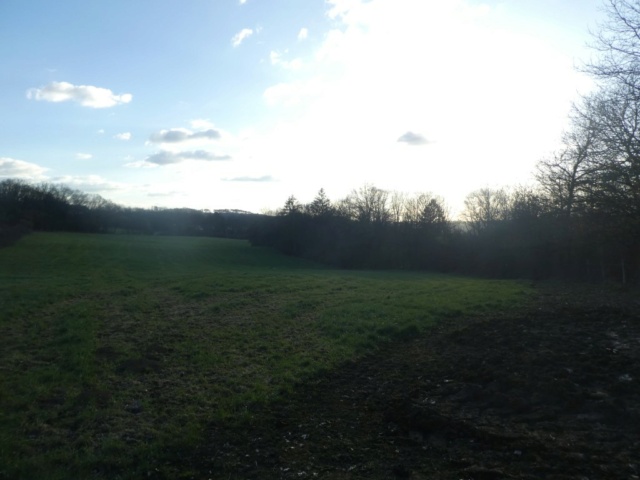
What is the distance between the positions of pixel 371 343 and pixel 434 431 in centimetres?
659

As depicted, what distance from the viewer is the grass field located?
718cm

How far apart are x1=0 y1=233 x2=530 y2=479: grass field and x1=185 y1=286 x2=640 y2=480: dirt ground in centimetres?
79

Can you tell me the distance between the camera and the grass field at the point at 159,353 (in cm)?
718

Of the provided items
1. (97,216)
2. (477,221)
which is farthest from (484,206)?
(97,216)

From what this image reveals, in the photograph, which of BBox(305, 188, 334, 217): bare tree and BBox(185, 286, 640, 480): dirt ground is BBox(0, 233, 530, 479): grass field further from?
BBox(305, 188, 334, 217): bare tree

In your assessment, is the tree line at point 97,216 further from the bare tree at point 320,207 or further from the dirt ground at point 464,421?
the dirt ground at point 464,421

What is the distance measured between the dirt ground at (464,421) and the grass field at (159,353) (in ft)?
2.59

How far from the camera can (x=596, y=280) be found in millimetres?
33750

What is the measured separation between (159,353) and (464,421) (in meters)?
7.74

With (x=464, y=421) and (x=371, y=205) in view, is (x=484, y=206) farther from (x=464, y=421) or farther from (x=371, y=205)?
(x=464, y=421)

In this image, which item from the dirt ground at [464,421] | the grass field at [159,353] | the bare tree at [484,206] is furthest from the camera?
the bare tree at [484,206]

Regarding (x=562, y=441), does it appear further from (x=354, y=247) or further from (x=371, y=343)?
(x=354, y=247)

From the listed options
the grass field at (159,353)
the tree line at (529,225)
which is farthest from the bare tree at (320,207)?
the grass field at (159,353)

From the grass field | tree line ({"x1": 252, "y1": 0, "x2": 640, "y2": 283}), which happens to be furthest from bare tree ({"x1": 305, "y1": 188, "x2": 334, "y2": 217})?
the grass field
